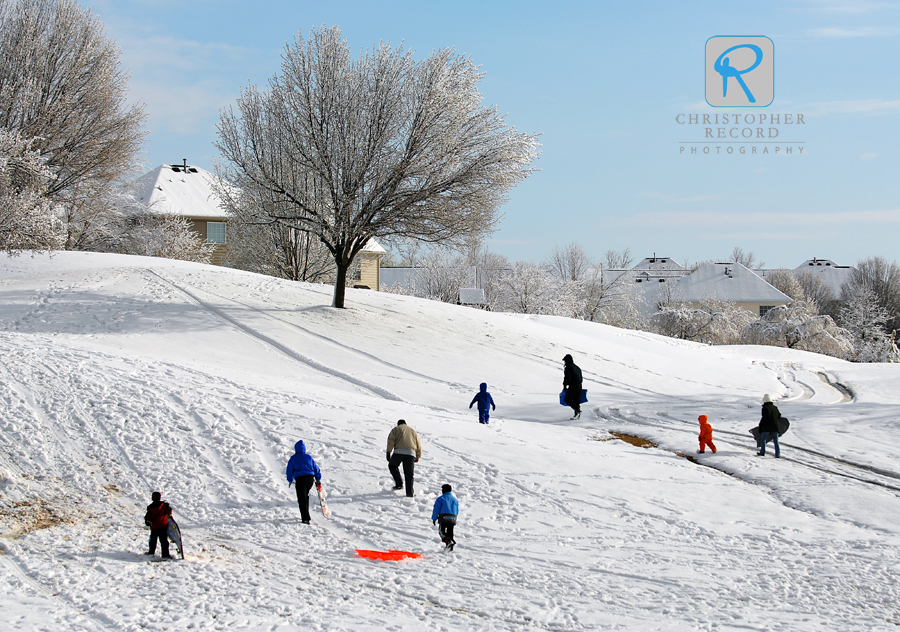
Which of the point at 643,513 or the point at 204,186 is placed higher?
the point at 204,186

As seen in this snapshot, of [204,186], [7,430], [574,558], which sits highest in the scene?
[204,186]

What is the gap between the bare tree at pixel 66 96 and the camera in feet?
83.3

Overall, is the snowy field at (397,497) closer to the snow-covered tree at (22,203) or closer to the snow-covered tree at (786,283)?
the snow-covered tree at (22,203)

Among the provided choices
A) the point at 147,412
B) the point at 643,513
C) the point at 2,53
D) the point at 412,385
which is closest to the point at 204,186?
the point at 2,53

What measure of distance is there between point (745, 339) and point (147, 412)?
147 ft

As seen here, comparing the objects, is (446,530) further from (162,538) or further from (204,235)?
(204,235)

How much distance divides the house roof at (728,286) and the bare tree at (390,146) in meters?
46.2

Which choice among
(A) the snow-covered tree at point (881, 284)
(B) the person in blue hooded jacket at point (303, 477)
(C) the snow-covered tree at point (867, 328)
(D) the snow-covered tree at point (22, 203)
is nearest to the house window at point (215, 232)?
(D) the snow-covered tree at point (22, 203)

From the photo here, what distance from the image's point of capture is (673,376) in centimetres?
2230

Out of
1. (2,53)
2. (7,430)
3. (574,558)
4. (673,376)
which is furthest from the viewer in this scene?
(2,53)

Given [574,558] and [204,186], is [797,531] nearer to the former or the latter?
[574,558]

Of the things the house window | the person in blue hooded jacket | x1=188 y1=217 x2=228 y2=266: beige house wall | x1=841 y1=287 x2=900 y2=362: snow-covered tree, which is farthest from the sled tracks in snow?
x1=841 y1=287 x2=900 y2=362: snow-covered tree

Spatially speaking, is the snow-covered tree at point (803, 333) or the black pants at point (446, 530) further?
the snow-covered tree at point (803, 333)

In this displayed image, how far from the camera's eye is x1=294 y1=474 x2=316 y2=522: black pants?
8281mm
